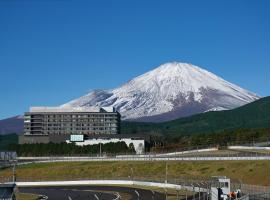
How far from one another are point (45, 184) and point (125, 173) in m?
19.0

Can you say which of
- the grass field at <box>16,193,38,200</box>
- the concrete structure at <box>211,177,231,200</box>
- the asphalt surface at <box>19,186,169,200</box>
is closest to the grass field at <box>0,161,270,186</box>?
the asphalt surface at <box>19,186,169,200</box>

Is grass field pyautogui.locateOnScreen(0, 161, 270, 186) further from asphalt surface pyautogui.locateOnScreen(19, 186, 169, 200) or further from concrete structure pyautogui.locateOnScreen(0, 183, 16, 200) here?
concrete structure pyautogui.locateOnScreen(0, 183, 16, 200)

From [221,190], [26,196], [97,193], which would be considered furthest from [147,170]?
[221,190]

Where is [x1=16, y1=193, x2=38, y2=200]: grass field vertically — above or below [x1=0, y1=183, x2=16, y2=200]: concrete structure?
below

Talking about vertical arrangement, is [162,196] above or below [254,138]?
below

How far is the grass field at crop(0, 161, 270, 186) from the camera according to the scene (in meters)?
105

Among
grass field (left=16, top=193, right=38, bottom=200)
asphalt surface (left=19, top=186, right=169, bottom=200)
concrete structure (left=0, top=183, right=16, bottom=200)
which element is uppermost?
concrete structure (left=0, top=183, right=16, bottom=200)

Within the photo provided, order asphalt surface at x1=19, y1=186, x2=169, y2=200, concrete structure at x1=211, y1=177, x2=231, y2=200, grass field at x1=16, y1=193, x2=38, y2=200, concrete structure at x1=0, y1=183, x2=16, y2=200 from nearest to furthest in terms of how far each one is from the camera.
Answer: concrete structure at x1=211, y1=177, x2=231, y2=200, concrete structure at x1=0, y1=183, x2=16, y2=200, asphalt surface at x1=19, y1=186, x2=169, y2=200, grass field at x1=16, y1=193, x2=38, y2=200

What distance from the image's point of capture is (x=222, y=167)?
113938 millimetres

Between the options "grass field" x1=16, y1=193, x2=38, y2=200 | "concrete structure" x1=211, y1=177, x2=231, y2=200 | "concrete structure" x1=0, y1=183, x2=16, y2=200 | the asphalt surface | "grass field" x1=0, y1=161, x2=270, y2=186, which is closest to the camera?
"concrete structure" x1=211, y1=177, x2=231, y2=200

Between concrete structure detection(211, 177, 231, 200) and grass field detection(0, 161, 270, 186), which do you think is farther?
grass field detection(0, 161, 270, 186)

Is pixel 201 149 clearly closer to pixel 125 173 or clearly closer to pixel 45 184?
pixel 125 173

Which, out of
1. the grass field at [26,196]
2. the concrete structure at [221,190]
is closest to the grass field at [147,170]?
the grass field at [26,196]

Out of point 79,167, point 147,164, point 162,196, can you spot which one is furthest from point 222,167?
point 79,167
